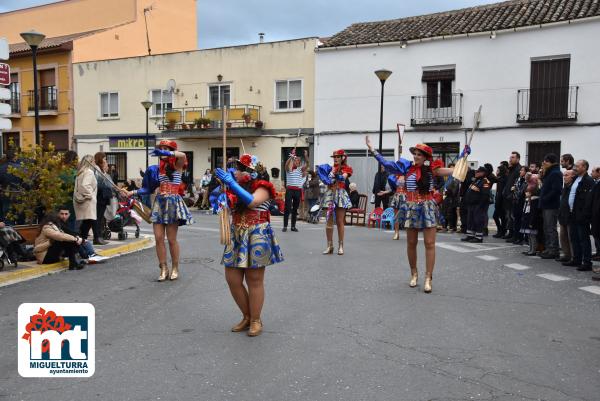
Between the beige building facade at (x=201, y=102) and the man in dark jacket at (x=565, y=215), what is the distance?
1546 cm

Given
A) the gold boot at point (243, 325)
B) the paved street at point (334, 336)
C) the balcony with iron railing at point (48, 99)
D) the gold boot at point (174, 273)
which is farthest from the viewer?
the balcony with iron railing at point (48, 99)

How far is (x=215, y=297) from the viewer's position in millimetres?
7238

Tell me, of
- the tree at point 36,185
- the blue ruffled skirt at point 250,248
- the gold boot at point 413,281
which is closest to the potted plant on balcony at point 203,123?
the tree at point 36,185

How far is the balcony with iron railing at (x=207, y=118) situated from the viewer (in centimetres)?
2564

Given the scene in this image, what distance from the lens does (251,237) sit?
5402mm

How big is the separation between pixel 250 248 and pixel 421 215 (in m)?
3.03

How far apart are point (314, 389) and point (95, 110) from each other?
28.8 metres

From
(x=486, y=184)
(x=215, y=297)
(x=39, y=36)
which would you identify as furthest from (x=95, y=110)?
(x=215, y=297)

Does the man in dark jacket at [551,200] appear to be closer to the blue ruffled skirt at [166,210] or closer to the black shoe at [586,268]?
the black shoe at [586,268]

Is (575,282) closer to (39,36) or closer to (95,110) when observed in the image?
(39,36)

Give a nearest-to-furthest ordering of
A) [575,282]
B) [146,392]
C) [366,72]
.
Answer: [146,392]
[575,282]
[366,72]

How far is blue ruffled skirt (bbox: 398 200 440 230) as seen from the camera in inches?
296

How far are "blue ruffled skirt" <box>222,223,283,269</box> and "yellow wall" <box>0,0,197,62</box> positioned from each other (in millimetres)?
28383

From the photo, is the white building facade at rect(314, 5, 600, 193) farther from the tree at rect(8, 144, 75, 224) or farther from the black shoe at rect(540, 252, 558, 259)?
the tree at rect(8, 144, 75, 224)
